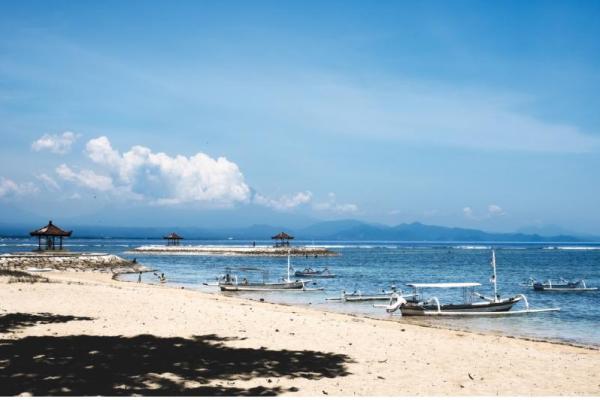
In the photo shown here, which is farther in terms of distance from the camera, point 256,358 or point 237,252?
point 237,252

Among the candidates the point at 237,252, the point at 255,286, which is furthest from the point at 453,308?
the point at 237,252

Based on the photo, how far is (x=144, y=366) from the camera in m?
11.6

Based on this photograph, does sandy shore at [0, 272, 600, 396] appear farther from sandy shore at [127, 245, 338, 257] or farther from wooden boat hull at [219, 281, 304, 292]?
sandy shore at [127, 245, 338, 257]

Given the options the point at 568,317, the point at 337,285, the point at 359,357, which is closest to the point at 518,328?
the point at 568,317

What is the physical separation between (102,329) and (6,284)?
1742cm

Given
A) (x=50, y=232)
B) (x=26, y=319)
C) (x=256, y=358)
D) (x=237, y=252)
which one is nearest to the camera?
(x=256, y=358)

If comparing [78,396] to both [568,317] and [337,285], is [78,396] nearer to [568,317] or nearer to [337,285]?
[568,317]

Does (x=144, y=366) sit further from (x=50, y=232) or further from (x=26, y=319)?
(x=50, y=232)

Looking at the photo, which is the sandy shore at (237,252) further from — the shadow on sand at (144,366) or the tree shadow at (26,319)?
the shadow on sand at (144,366)

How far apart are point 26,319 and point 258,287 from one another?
28.9 m

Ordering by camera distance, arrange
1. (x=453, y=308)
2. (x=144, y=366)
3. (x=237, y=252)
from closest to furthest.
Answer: (x=144, y=366), (x=453, y=308), (x=237, y=252)

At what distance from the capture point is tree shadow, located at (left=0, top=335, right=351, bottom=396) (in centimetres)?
988

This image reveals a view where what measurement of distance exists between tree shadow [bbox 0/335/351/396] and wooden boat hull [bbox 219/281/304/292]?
29332 mm

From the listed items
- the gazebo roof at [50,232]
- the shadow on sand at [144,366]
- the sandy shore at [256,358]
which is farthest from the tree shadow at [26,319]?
the gazebo roof at [50,232]
